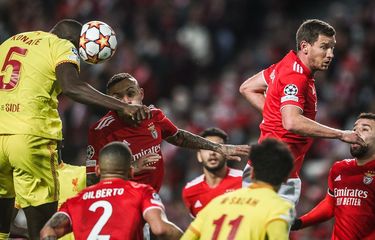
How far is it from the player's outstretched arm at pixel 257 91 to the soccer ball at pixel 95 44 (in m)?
1.59

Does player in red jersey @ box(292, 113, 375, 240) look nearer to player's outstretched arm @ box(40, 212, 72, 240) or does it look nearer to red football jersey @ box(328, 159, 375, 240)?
red football jersey @ box(328, 159, 375, 240)

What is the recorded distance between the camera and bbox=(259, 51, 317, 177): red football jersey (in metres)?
8.56

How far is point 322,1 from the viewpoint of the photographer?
66.4 ft

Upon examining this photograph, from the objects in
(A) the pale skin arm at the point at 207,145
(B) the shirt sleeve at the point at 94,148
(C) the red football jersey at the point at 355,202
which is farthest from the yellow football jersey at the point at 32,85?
(C) the red football jersey at the point at 355,202

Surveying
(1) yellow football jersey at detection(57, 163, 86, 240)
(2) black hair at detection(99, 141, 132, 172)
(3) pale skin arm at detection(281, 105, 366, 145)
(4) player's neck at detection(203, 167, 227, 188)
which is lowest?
(4) player's neck at detection(203, 167, 227, 188)

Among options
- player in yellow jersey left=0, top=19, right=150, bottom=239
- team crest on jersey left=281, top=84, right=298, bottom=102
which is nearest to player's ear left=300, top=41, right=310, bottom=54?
team crest on jersey left=281, top=84, right=298, bottom=102

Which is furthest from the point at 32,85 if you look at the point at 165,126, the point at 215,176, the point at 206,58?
the point at 206,58

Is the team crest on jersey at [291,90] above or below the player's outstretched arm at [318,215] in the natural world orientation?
above

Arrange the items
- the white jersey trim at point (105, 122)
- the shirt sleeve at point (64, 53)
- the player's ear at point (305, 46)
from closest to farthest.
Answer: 1. the shirt sleeve at point (64, 53)
2. the player's ear at point (305, 46)
3. the white jersey trim at point (105, 122)

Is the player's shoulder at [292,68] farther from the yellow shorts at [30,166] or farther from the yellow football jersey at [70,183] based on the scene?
the yellow football jersey at [70,183]

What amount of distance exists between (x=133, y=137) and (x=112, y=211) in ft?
7.49

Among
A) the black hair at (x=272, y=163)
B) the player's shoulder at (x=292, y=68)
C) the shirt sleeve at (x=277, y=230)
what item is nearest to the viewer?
the shirt sleeve at (x=277, y=230)

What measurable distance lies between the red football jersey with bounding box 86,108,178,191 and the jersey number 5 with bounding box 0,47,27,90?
1.32 m

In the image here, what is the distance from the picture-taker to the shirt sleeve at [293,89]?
27.9 feet
